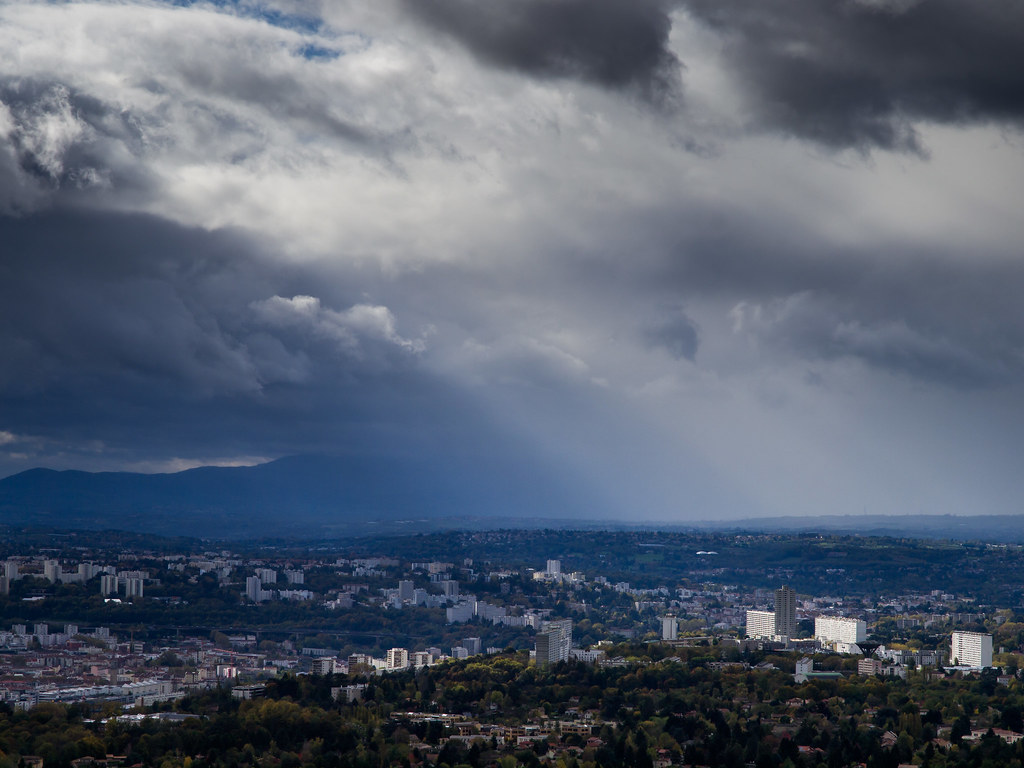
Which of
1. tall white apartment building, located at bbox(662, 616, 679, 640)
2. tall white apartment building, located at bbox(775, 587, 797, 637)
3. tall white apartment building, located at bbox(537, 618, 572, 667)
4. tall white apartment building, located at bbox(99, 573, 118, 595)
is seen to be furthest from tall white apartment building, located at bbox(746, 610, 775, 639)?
tall white apartment building, located at bbox(99, 573, 118, 595)

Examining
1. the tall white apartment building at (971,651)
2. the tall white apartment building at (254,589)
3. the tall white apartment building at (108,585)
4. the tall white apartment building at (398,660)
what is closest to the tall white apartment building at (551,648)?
the tall white apartment building at (398,660)

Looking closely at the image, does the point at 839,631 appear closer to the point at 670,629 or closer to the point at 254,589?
the point at 670,629

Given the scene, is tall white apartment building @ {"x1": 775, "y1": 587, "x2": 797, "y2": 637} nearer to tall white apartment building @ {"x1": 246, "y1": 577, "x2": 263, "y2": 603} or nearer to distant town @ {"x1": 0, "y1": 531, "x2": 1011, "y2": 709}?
distant town @ {"x1": 0, "y1": 531, "x2": 1011, "y2": 709}

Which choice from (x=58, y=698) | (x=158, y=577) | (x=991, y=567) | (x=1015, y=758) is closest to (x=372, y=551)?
(x=158, y=577)

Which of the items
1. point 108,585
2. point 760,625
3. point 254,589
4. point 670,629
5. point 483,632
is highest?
point 108,585

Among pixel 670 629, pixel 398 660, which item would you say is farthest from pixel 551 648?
pixel 670 629

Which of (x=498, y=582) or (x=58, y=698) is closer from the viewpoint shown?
(x=58, y=698)

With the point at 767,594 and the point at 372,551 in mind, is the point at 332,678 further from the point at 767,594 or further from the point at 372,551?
the point at 372,551

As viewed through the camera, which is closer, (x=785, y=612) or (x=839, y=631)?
(x=839, y=631)
